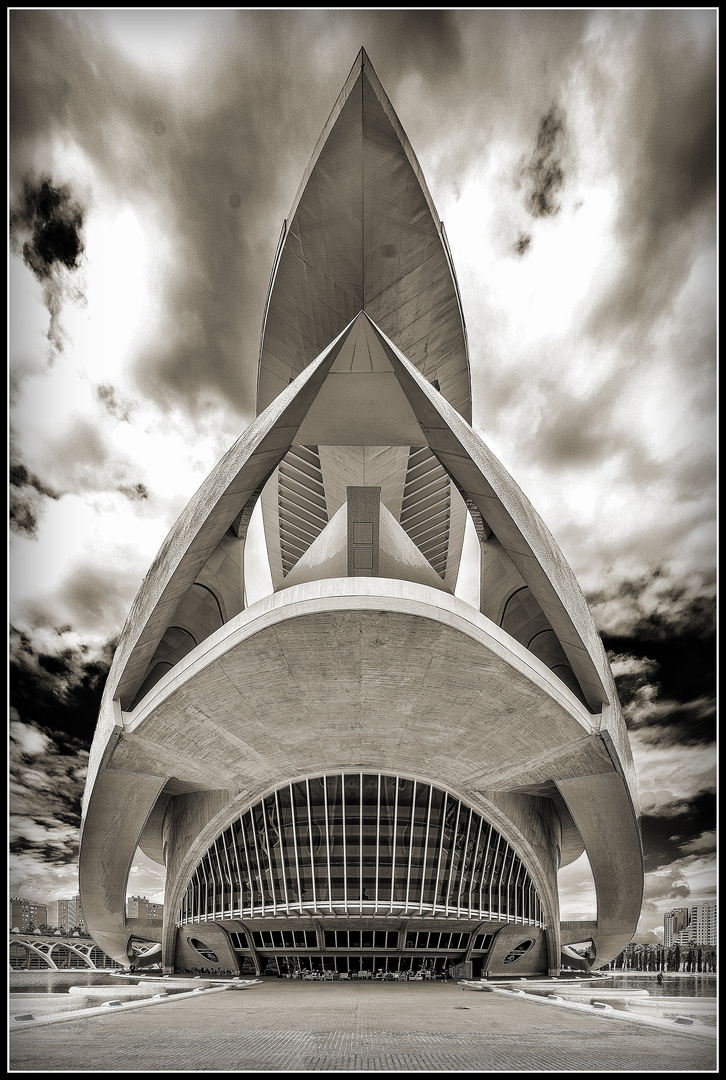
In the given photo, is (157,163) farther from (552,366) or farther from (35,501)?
(552,366)

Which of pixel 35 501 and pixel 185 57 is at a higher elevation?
pixel 185 57

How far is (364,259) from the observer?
21609mm

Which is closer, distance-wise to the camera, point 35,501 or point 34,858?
point 35,501

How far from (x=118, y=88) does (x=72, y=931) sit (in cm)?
2809

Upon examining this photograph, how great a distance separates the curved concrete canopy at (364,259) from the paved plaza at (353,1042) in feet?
59.4

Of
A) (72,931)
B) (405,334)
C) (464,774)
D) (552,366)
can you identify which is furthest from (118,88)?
(72,931)

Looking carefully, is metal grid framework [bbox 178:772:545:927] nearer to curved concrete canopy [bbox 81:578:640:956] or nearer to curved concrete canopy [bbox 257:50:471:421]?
curved concrete canopy [bbox 81:578:640:956]

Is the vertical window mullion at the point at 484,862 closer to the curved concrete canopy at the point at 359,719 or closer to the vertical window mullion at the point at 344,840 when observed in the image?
the curved concrete canopy at the point at 359,719

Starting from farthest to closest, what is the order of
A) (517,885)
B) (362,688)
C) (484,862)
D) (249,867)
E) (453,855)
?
1. (517,885)
2. (484,862)
3. (249,867)
4. (453,855)
5. (362,688)

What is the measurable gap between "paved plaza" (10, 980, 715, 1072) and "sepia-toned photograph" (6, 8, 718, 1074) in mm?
99

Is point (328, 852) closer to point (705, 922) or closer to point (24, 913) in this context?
point (24, 913)

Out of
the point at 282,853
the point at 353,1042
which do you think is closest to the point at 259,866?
the point at 282,853

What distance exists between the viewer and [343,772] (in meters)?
22.6

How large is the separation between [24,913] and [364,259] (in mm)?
19436
